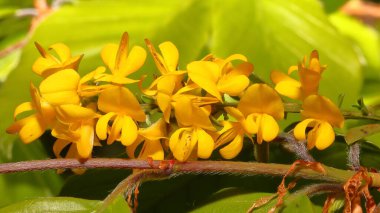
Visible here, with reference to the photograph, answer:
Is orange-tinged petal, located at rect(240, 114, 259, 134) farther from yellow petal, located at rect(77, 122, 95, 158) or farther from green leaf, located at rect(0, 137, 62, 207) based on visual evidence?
green leaf, located at rect(0, 137, 62, 207)

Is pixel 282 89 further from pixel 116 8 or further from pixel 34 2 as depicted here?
pixel 34 2

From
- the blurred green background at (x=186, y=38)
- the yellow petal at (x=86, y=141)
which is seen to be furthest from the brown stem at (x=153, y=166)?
the blurred green background at (x=186, y=38)

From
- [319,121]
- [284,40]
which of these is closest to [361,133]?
[319,121]

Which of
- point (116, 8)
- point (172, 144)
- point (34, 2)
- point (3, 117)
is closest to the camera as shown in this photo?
point (172, 144)

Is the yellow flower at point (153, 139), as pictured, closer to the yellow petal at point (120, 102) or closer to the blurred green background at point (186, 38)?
the yellow petal at point (120, 102)

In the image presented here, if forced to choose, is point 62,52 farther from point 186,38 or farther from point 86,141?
point 186,38

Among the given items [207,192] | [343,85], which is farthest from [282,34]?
[207,192]
